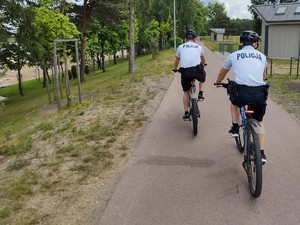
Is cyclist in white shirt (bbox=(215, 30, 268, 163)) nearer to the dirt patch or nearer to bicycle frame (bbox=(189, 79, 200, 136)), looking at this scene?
bicycle frame (bbox=(189, 79, 200, 136))

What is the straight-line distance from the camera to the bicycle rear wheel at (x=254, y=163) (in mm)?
3719

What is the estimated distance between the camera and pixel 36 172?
5.10 metres

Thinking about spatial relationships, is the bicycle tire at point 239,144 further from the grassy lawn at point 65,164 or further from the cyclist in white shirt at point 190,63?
the grassy lawn at point 65,164

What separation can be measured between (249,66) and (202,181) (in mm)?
1614

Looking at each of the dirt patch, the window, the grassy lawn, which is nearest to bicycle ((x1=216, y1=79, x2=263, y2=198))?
the dirt patch

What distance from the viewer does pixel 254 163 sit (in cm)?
384

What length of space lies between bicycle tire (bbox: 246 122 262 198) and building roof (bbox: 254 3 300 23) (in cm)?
2192

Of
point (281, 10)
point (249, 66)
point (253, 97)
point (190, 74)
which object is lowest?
point (253, 97)

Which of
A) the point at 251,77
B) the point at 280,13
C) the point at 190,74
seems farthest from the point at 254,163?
the point at 280,13

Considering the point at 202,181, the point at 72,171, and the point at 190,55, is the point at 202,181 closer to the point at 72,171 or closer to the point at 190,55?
the point at 72,171

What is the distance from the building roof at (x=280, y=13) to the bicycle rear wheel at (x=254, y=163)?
2192cm

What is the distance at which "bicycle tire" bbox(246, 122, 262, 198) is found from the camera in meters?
3.72

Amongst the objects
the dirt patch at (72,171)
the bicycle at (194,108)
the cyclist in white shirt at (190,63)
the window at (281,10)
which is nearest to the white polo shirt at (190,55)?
the cyclist in white shirt at (190,63)

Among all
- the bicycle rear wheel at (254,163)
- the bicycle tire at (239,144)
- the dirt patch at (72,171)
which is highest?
the bicycle rear wheel at (254,163)
